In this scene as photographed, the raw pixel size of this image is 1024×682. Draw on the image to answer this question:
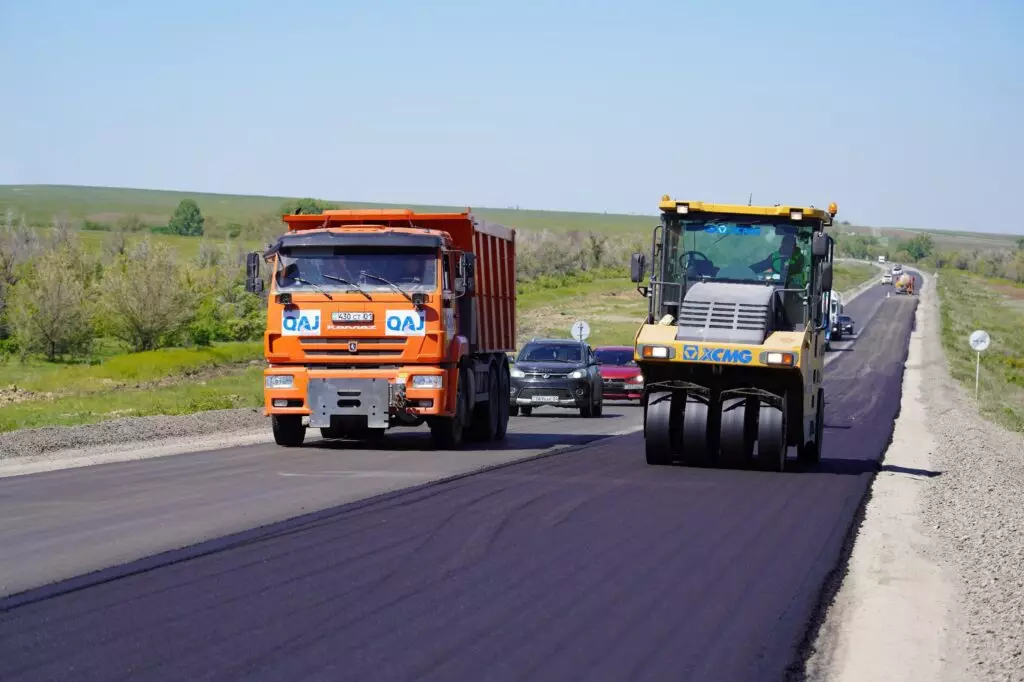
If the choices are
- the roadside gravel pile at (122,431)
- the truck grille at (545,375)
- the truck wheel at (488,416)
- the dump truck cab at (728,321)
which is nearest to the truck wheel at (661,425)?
the dump truck cab at (728,321)

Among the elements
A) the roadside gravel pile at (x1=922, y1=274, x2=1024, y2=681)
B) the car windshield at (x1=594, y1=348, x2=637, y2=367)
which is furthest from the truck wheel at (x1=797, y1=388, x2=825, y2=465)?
the car windshield at (x1=594, y1=348, x2=637, y2=367)

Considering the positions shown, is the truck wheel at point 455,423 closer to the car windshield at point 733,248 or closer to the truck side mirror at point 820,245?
the car windshield at point 733,248

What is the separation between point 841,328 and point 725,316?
6843 centimetres

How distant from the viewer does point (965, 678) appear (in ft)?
26.0

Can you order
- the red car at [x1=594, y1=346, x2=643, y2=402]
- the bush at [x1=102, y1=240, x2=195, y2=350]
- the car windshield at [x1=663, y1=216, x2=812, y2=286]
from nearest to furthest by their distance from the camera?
the car windshield at [x1=663, y1=216, x2=812, y2=286] → the red car at [x1=594, y1=346, x2=643, y2=402] → the bush at [x1=102, y1=240, x2=195, y2=350]

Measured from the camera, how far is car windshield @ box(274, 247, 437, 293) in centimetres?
2061

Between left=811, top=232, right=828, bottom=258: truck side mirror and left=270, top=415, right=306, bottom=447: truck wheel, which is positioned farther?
left=270, top=415, right=306, bottom=447: truck wheel

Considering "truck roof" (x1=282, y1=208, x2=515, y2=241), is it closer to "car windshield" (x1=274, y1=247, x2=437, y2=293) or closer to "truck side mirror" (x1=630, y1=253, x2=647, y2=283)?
"car windshield" (x1=274, y1=247, x2=437, y2=293)

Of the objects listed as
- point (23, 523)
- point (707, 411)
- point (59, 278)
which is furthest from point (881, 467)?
point (59, 278)

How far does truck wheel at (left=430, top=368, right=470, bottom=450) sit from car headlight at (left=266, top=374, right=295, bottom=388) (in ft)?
7.60

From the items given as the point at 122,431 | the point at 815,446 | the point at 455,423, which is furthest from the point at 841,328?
the point at 122,431

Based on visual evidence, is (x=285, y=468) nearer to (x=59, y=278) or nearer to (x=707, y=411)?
(x=707, y=411)

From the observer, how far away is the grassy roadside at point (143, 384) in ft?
97.0

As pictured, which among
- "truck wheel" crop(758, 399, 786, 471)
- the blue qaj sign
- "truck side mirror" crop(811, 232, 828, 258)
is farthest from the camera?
"truck wheel" crop(758, 399, 786, 471)
